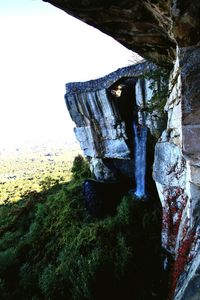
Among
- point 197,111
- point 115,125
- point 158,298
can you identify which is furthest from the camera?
point 115,125

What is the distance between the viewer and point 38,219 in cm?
1789

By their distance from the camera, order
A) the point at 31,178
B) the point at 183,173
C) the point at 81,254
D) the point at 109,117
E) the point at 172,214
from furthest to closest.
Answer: the point at 31,178 → the point at 109,117 → the point at 81,254 → the point at 172,214 → the point at 183,173

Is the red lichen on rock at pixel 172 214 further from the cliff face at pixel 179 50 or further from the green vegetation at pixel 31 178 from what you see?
the green vegetation at pixel 31 178

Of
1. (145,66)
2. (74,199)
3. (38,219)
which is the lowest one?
(38,219)

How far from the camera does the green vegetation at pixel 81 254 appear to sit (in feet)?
29.9

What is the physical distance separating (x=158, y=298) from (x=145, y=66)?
351 inches

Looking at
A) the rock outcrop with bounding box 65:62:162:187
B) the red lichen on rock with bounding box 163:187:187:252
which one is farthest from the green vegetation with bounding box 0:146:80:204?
the red lichen on rock with bounding box 163:187:187:252

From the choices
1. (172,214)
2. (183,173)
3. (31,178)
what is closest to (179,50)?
(183,173)

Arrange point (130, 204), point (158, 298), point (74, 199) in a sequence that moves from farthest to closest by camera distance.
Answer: point (74, 199), point (130, 204), point (158, 298)

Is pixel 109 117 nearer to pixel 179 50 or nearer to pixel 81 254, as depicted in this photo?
pixel 81 254

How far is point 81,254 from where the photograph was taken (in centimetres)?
1145

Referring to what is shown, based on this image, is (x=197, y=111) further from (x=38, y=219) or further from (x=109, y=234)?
(x=38, y=219)

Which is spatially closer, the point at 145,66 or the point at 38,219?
the point at 145,66

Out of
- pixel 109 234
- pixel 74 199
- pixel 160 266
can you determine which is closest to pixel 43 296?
pixel 109 234
